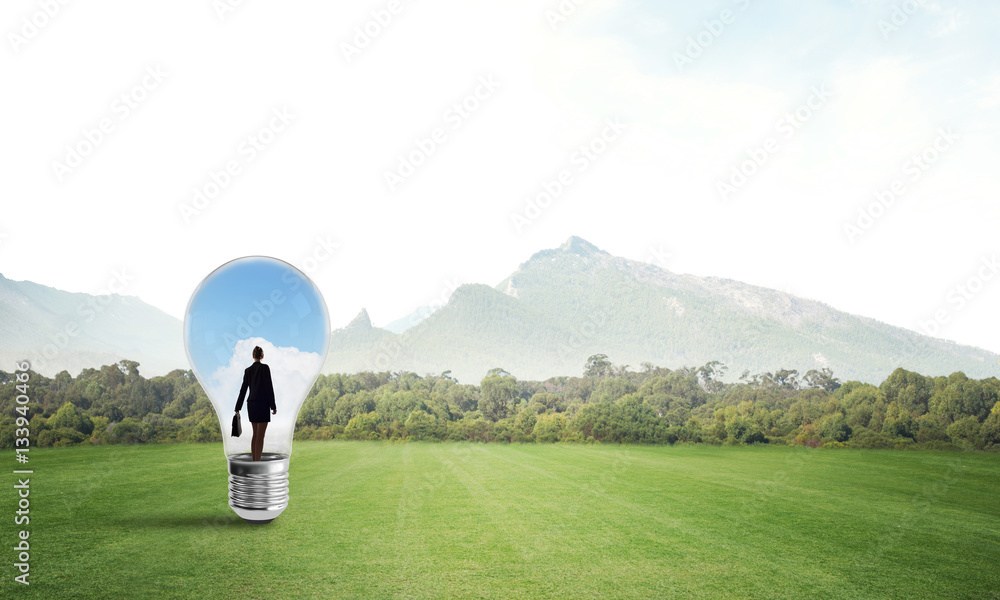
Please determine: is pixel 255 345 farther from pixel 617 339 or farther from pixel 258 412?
pixel 617 339

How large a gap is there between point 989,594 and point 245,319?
7.67 metres

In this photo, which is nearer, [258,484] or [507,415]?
[258,484]

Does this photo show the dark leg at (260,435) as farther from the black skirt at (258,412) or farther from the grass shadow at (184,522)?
the grass shadow at (184,522)

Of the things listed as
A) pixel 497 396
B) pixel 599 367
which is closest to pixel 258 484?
pixel 497 396

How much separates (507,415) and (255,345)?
107 ft

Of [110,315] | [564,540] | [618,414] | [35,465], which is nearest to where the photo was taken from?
[564,540]

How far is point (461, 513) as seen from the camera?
8938mm

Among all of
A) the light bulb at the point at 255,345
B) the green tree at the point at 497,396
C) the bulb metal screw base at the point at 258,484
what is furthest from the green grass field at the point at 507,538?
the green tree at the point at 497,396

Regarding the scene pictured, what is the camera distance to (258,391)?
19.0ft

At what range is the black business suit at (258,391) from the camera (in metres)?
5.78

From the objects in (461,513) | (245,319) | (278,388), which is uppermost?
(245,319)

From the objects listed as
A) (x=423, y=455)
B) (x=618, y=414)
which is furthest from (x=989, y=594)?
(x=618, y=414)

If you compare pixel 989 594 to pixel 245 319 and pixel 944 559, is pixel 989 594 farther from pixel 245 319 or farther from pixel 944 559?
pixel 245 319

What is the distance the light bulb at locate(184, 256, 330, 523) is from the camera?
584 centimetres
